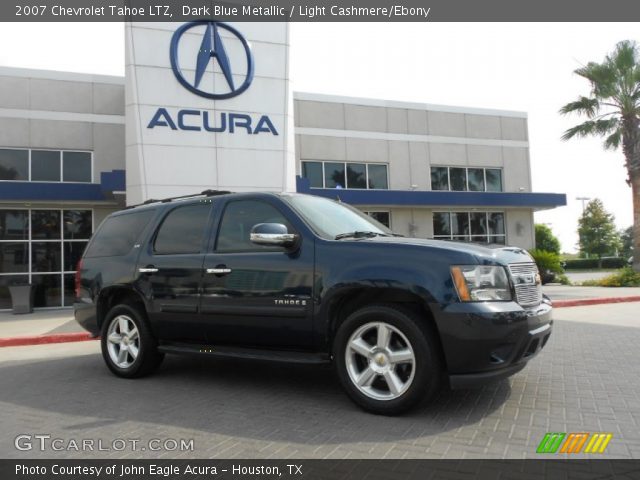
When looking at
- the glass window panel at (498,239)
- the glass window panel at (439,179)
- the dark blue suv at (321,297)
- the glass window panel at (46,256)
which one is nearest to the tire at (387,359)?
the dark blue suv at (321,297)

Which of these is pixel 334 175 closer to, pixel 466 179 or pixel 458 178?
pixel 458 178

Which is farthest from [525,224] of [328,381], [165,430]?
[165,430]

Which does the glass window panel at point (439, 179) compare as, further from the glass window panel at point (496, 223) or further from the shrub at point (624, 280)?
the shrub at point (624, 280)

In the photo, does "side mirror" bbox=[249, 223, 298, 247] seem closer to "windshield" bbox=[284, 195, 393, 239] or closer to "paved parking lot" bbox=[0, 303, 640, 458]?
"windshield" bbox=[284, 195, 393, 239]

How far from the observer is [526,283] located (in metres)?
4.45

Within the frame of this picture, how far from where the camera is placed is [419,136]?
22.7 metres

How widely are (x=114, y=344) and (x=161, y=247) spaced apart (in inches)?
51.5

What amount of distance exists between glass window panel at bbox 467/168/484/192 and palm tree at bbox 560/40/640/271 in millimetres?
4572

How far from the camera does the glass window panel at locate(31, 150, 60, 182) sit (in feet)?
55.6

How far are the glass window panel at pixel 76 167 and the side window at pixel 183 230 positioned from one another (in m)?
13.1

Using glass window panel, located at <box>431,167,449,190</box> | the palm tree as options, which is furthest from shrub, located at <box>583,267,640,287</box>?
glass window panel, located at <box>431,167,449,190</box>

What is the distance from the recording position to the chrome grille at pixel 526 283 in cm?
430

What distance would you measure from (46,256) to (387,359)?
50.6 ft
